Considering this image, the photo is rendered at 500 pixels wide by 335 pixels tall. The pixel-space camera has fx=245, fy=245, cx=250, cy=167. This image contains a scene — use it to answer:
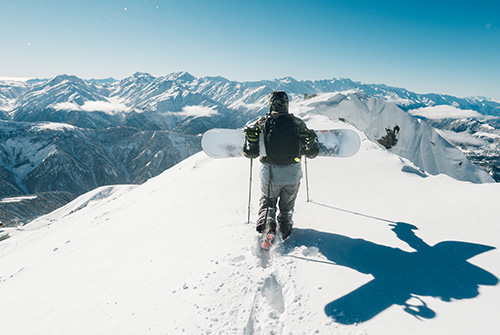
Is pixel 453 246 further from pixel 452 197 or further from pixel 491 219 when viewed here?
pixel 452 197

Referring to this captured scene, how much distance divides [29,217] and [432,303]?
→ 183 m

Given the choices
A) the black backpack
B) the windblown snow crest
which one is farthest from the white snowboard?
the windblown snow crest

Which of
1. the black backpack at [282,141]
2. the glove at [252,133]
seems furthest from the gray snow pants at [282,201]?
the glove at [252,133]

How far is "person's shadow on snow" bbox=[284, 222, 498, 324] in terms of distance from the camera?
3.43 meters

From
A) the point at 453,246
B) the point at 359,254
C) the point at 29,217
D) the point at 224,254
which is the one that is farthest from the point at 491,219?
the point at 29,217

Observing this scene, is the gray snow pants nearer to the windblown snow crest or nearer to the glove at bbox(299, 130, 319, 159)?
the glove at bbox(299, 130, 319, 159)

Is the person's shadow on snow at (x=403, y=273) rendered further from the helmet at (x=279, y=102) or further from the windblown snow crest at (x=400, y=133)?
the windblown snow crest at (x=400, y=133)

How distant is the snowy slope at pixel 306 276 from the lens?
339 cm

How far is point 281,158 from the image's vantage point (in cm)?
570

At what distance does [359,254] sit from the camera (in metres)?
4.75

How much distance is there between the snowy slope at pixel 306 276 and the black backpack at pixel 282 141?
72.8 inches

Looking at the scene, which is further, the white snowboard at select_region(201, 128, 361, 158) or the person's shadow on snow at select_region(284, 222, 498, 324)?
the white snowboard at select_region(201, 128, 361, 158)

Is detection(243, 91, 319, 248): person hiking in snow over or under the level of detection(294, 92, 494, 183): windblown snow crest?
over

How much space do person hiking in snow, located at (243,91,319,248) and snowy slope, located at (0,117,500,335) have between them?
56cm
